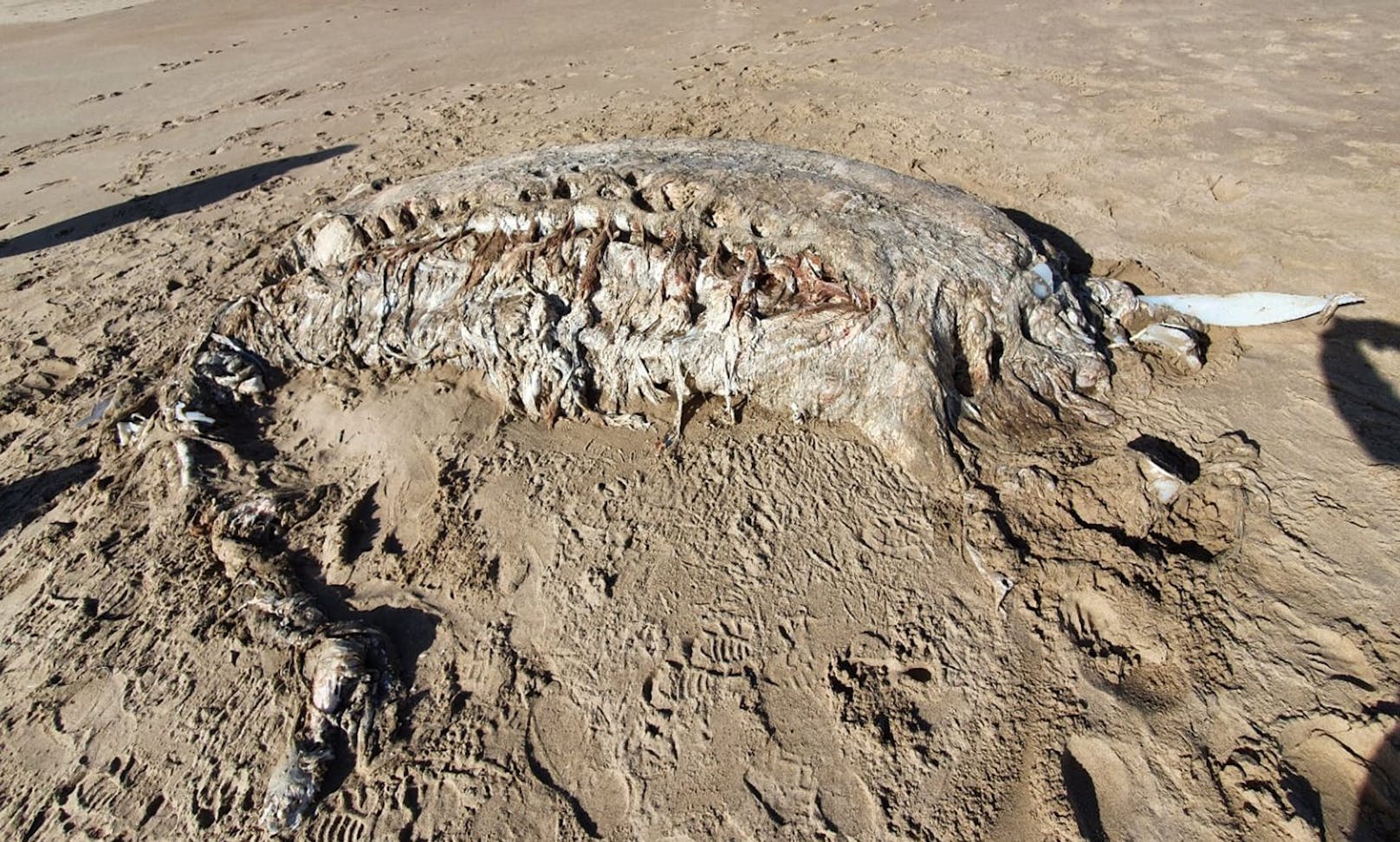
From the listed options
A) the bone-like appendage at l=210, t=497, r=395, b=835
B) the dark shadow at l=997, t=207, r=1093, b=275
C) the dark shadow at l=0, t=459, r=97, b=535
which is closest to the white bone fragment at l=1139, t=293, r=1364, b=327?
the dark shadow at l=997, t=207, r=1093, b=275

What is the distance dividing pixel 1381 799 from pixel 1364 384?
2.76m

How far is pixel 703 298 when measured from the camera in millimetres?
3605

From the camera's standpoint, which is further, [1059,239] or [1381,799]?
[1059,239]

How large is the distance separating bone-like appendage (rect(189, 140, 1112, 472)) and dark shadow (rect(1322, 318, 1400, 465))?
1.38 metres

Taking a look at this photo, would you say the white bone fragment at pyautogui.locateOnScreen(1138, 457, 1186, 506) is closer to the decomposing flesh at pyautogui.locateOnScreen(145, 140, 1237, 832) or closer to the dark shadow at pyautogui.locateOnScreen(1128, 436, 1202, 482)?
the dark shadow at pyautogui.locateOnScreen(1128, 436, 1202, 482)

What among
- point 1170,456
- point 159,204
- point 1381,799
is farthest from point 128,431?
point 1381,799

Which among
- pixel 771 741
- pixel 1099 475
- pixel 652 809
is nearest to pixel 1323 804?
pixel 1099 475

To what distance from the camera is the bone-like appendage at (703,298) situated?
135 inches

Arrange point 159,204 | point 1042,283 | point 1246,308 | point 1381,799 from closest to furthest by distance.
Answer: point 1381,799, point 1042,283, point 1246,308, point 159,204

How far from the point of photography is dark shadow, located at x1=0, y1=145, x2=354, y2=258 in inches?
257

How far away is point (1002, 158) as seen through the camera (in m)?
6.38

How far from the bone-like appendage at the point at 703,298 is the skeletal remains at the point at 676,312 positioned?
0.01 metres

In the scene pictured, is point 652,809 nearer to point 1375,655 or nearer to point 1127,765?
point 1127,765

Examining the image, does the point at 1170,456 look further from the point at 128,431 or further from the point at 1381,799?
the point at 128,431
